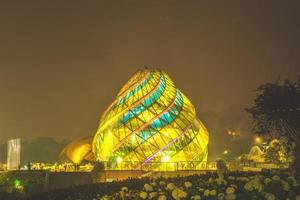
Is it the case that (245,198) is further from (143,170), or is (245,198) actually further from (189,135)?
(189,135)

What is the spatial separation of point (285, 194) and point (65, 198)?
829 cm

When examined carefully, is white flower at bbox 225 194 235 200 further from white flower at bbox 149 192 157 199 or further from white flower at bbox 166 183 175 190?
white flower at bbox 149 192 157 199

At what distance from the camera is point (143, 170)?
3616 centimetres

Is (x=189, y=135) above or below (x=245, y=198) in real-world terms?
above

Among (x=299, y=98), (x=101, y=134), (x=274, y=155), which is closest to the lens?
(x=299, y=98)

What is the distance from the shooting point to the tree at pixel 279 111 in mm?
25875

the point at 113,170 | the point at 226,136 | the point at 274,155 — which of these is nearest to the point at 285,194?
the point at 113,170

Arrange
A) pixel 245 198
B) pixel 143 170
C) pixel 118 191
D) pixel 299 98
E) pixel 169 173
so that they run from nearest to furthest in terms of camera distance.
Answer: pixel 245 198 < pixel 118 191 < pixel 299 98 < pixel 169 173 < pixel 143 170

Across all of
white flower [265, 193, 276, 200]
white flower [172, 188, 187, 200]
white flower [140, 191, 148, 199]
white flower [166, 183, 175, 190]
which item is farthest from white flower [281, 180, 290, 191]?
white flower [140, 191, 148, 199]

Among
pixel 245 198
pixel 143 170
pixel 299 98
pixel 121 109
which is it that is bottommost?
pixel 245 198

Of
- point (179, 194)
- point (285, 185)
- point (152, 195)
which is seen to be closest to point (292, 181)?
point (285, 185)

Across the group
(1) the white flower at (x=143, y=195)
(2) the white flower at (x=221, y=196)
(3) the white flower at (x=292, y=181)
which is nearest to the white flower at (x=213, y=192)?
(2) the white flower at (x=221, y=196)

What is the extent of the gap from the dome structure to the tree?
11.5 metres

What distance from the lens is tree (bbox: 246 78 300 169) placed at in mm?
25875
